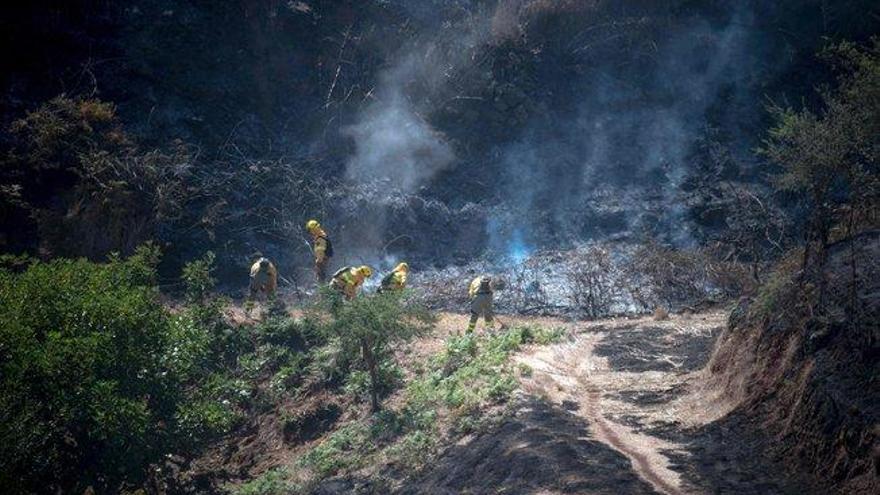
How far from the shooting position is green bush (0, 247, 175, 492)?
8969 mm

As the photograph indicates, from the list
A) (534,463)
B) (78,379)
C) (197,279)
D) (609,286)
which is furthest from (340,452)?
(609,286)

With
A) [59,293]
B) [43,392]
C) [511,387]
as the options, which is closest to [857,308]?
[511,387]

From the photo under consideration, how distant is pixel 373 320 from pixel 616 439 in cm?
435

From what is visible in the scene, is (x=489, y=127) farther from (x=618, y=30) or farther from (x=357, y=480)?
(x=357, y=480)

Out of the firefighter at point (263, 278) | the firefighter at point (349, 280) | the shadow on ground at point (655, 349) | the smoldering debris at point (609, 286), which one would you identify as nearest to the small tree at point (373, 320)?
the firefighter at point (349, 280)

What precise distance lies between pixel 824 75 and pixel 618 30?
724 cm

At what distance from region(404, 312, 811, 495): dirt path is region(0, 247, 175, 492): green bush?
13.5ft

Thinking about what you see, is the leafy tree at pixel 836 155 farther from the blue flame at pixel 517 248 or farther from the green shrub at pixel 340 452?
the blue flame at pixel 517 248

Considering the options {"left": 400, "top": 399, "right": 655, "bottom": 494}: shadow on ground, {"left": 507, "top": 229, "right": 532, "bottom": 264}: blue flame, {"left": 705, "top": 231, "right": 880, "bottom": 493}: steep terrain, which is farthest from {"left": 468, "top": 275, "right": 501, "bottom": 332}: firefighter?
{"left": 507, "top": 229, "right": 532, "bottom": 264}: blue flame

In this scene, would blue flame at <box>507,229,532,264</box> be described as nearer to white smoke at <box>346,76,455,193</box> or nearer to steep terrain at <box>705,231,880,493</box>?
white smoke at <box>346,76,455,193</box>

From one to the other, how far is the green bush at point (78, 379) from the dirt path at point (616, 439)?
13.5 ft

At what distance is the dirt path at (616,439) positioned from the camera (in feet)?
25.5

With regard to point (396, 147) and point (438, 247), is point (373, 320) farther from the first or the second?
point (396, 147)

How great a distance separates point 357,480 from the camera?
1030 centimetres
